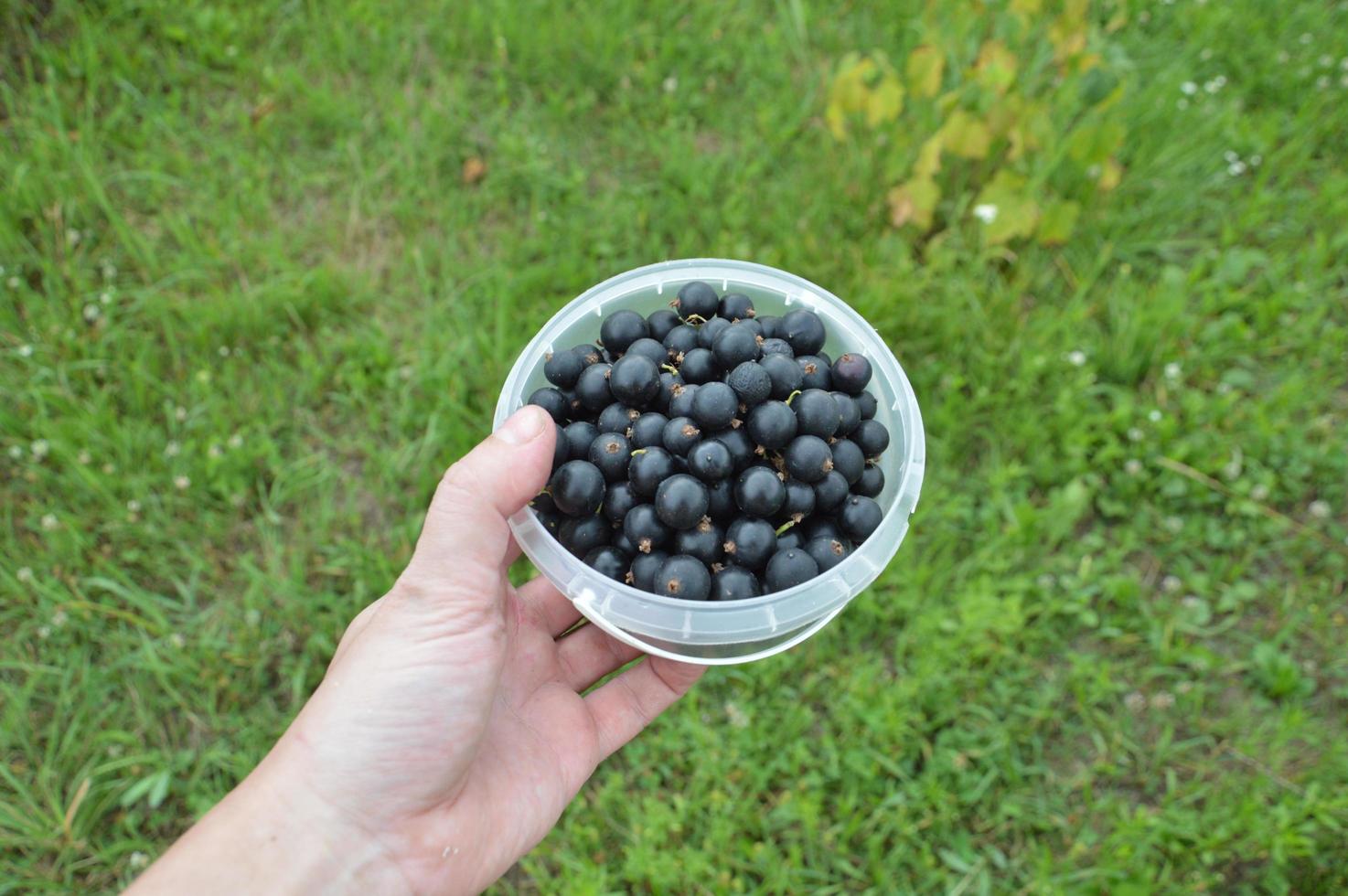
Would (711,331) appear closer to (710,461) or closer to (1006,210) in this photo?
(710,461)

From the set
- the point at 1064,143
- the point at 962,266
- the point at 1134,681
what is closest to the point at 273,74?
the point at 962,266

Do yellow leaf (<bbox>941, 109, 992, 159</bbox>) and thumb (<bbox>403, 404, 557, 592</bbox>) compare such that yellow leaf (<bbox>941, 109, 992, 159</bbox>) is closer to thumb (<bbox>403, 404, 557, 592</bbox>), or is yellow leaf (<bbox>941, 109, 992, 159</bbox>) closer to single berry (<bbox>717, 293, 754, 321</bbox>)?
single berry (<bbox>717, 293, 754, 321</bbox>)

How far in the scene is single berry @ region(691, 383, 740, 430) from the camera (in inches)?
68.7

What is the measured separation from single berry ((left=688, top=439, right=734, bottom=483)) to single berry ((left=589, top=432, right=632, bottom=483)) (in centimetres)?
13

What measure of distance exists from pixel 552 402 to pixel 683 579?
48cm

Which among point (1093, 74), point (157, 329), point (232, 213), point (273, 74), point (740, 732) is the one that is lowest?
point (740, 732)

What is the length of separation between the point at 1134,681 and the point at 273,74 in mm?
3657

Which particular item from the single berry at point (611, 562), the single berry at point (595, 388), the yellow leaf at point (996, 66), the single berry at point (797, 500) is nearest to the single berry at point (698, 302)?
the single berry at point (595, 388)

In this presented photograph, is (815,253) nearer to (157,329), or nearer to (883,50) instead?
(883,50)

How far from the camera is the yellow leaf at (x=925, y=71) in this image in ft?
10.3

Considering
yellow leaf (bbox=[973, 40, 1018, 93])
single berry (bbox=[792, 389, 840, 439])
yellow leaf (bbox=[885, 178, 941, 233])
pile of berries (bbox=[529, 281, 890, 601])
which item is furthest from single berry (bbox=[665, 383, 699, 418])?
yellow leaf (bbox=[973, 40, 1018, 93])

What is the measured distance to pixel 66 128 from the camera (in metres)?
3.33

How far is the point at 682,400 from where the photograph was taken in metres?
1.81

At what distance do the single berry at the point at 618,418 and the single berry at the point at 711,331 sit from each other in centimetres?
20
